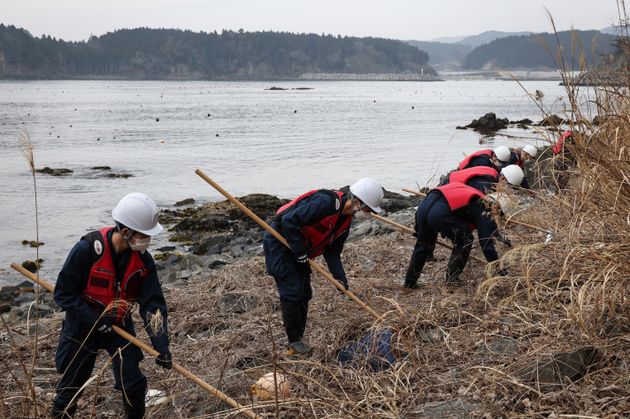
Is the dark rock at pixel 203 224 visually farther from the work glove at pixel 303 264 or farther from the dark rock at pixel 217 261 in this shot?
the work glove at pixel 303 264

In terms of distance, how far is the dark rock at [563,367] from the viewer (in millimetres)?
4051

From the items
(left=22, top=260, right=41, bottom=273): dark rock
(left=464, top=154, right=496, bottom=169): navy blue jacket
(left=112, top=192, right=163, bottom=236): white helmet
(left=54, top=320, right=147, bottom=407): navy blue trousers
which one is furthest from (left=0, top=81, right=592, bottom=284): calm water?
(left=54, top=320, right=147, bottom=407): navy blue trousers

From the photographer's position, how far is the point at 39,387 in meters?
5.43

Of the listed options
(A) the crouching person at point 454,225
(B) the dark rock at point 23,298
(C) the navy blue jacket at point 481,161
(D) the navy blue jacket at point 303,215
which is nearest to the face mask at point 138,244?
(D) the navy blue jacket at point 303,215

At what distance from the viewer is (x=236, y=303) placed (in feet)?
23.9

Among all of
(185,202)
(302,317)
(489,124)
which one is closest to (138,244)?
(302,317)

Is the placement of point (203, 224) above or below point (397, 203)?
below

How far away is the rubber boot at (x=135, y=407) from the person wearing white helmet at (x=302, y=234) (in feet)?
4.75

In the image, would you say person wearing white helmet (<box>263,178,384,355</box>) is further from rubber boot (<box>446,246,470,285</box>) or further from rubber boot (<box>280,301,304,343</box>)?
rubber boot (<box>446,246,470,285</box>)

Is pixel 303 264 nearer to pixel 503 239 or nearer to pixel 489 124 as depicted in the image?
pixel 503 239

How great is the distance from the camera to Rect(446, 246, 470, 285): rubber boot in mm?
7129

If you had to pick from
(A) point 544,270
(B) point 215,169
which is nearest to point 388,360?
(A) point 544,270

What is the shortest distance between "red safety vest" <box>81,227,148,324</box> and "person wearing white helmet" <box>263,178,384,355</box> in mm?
1569

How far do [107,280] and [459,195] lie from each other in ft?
12.9
